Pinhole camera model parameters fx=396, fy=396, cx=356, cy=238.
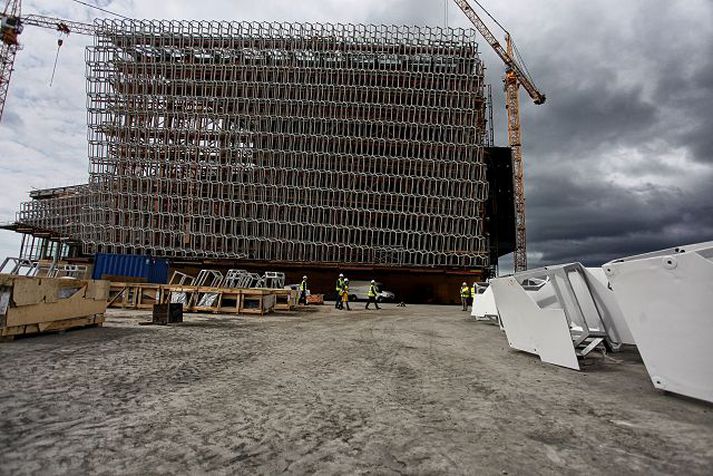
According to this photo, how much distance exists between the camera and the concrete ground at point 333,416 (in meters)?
2.91

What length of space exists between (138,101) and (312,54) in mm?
18473

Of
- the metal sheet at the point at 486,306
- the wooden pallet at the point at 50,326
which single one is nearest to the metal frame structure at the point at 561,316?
the metal sheet at the point at 486,306

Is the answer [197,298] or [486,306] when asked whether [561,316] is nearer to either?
[486,306]

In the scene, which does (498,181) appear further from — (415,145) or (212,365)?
(212,365)

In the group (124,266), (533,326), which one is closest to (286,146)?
(124,266)

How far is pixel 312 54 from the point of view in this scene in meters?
40.9

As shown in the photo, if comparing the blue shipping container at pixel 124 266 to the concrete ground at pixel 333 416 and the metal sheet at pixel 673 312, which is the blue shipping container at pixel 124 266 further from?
the metal sheet at pixel 673 312

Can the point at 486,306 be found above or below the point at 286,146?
below

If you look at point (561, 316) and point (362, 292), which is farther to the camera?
point (362, 292)

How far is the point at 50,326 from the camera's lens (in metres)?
8.60

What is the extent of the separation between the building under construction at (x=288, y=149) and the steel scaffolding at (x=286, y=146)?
13cm

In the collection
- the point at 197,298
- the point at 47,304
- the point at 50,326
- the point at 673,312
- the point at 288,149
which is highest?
the point at 288,149

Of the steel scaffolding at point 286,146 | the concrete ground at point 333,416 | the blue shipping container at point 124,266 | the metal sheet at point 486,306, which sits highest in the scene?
the steel scaffolding at point 286,146

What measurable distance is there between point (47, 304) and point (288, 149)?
33253 mm
